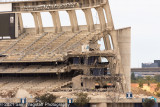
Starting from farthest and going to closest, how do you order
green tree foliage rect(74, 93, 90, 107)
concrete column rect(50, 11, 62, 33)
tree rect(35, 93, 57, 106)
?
1. concrete column rect(50, 11, 62, 33)
2. tree rect(35, 93, 57, 106)
3. green tree foliage rect(74, 93, 90, 107)

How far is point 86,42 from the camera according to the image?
296ft

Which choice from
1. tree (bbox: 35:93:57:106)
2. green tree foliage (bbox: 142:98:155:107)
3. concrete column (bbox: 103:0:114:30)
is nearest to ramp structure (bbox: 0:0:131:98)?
concrete column (bbox: 103:0:114:30)

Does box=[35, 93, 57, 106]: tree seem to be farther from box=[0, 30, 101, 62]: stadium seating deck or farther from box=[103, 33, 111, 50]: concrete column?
box=[103, 33, 111, 50]: concrete column

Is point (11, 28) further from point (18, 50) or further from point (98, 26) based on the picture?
point (98, 26)

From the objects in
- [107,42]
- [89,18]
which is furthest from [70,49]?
[89,18]

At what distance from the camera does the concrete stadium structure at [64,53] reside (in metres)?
86.1

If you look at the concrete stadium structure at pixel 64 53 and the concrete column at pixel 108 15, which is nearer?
the concrete stadium structure at pixel 64 53

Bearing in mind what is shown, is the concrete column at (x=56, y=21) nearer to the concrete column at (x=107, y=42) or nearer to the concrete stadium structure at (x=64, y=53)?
the concrete stadium structure at (x=64, y=53)

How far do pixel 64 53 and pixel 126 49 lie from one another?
1379cm

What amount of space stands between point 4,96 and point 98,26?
1121 inches

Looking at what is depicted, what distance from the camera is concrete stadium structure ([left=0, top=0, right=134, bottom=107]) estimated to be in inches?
3391

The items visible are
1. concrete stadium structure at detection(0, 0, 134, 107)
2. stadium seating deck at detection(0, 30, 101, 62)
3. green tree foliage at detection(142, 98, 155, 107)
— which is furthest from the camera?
stadium seating deck at detection(0, 30, 101, 62)

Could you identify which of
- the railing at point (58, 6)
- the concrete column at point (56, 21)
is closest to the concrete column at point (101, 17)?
the railing at point (58, 6)

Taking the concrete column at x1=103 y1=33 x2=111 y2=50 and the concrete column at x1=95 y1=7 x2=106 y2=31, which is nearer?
the concrete column at x1=103 y1=33 x2=111 y2=50
